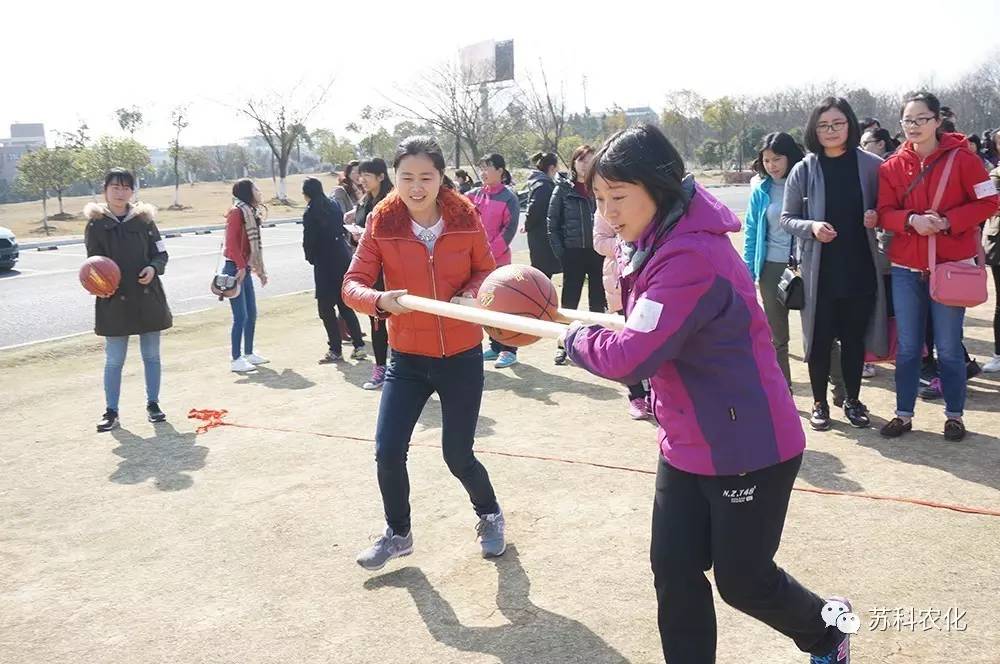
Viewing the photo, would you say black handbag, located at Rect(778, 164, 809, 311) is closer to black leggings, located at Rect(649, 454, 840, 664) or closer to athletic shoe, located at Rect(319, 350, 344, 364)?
black leggings, located at Rect(649, 454, 840, 664)

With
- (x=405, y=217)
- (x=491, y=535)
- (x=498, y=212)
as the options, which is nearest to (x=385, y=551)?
(x=491, y=535)

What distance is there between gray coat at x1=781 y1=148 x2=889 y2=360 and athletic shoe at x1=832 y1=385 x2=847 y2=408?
71 centimetres

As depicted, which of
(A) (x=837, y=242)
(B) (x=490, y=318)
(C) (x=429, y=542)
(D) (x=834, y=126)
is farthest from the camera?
(A) (x=837, y=242)

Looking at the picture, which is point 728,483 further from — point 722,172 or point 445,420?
point 722,172

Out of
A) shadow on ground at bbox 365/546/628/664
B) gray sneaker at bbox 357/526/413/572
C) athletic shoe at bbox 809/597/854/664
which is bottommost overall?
shadow on ground at bbox 365/546/628/664

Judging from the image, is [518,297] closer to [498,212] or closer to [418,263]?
[418,263]

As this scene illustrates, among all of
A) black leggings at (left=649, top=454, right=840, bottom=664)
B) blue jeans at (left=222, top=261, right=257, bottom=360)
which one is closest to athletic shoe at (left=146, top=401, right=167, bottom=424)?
blue jeans at (left=222, top=261, right=257, bottom=360)

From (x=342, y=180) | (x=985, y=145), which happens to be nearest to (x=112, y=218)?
(x=342, y=180)

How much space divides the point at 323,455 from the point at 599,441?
204 centimetres

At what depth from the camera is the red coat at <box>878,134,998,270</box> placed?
18.5ft

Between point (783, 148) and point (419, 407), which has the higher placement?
point (783, 148)

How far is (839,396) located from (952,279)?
5.02 feet

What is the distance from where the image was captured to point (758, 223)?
22.8 feet

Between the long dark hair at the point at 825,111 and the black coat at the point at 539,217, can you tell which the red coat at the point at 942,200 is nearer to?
the long dark hair at the point at 825,111
